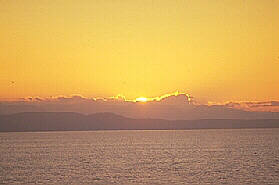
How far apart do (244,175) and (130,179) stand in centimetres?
1567

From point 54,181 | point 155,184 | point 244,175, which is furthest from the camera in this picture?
point 244,175

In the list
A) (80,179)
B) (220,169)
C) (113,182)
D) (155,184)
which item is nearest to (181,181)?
(155,184)

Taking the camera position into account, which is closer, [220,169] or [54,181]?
[54,181]

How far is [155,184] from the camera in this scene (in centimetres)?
6019

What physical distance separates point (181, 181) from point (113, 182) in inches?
322

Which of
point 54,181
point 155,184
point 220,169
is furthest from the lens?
point 220,169

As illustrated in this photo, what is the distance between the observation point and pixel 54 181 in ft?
213

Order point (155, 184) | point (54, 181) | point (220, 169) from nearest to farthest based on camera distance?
1. point (155, 184)
2. point (54, 181)
3. point (220, 169)

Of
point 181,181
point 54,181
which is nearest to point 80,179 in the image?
point 54,181

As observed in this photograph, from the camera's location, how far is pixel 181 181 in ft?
207

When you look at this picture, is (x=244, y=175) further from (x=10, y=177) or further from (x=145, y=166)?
(x=10, y=177)

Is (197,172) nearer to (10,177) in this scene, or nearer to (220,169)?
(220,169)

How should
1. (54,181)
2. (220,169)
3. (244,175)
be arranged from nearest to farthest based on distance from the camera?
(54,181)
(244,175)
(220,169)

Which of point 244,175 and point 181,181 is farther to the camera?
point 244,175
